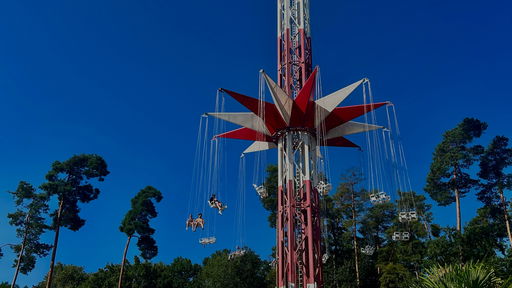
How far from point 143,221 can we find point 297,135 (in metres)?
21.7

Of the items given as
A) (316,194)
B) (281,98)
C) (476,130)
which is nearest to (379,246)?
(476,130)

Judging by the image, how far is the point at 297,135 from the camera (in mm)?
20219

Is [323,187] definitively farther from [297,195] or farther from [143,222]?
[143,222]

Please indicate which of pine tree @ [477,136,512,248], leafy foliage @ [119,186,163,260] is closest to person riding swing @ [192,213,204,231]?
leafy foliage @ [119,186,163,260]

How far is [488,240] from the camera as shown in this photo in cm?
3003

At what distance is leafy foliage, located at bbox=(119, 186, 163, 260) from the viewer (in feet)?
119

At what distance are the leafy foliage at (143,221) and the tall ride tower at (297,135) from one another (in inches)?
703

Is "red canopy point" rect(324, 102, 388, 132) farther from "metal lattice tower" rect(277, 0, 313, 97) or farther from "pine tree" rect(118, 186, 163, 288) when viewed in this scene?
"pine tree" rect(118, 186, 163, 288)

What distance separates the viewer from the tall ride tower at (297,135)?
18.1 metres

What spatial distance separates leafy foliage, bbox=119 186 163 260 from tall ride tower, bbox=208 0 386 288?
17848 mm

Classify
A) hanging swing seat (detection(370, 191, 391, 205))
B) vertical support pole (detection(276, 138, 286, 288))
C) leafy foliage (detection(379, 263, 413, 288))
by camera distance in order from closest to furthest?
vertical support pole (detection(276, 138, 286, 288))
hanging swing seat (detection(370, 191, 391, 205))
leafy foliage (detection(379, 263, 413, 288))

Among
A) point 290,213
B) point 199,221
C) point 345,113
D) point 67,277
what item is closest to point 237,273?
point 199,221

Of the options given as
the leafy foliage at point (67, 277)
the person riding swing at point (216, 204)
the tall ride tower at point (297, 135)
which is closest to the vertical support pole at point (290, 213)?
the tall ride tower at point (297, 135)

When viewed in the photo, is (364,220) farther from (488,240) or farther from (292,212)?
(292,212)
